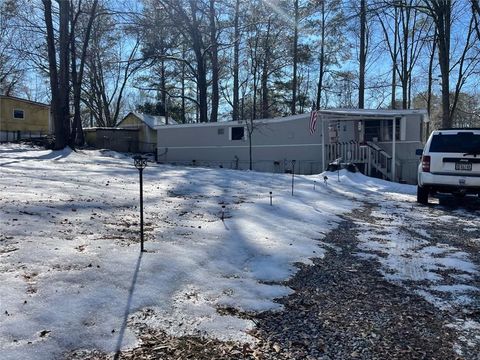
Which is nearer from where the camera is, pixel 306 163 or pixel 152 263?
pixel 152 263

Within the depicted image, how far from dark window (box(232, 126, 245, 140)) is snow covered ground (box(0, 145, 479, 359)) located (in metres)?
15.4

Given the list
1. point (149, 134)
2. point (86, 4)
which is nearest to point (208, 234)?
point (86, 4)

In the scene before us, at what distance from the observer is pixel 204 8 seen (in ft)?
85.1

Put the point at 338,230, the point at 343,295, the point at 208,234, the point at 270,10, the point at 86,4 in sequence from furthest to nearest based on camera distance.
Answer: the point at 270,10, the point at 86,4, the point at 338,230, the point at 208,234, the point at 343,295

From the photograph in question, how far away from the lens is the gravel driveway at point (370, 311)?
104 inches

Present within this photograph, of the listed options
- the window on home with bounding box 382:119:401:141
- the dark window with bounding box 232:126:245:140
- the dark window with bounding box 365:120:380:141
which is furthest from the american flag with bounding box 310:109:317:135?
the dark window with bounding box 232:126:245:140

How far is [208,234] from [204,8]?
23.7 m

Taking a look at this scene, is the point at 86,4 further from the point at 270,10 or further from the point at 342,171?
the point at 342,171

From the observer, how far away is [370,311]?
3318mm

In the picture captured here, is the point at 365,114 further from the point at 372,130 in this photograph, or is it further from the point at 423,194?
the point at 423,194

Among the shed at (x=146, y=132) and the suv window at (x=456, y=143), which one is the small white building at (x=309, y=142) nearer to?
the shed at (x=146, y=132)

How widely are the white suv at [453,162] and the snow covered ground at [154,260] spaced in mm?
1018

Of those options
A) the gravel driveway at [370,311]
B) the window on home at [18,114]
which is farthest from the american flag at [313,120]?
the window on home at [18,114]

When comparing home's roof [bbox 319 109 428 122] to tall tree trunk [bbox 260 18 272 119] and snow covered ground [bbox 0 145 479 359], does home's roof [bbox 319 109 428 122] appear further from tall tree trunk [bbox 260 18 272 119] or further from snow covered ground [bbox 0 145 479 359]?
tall tree trunk [bbox 260 18 272 119]
